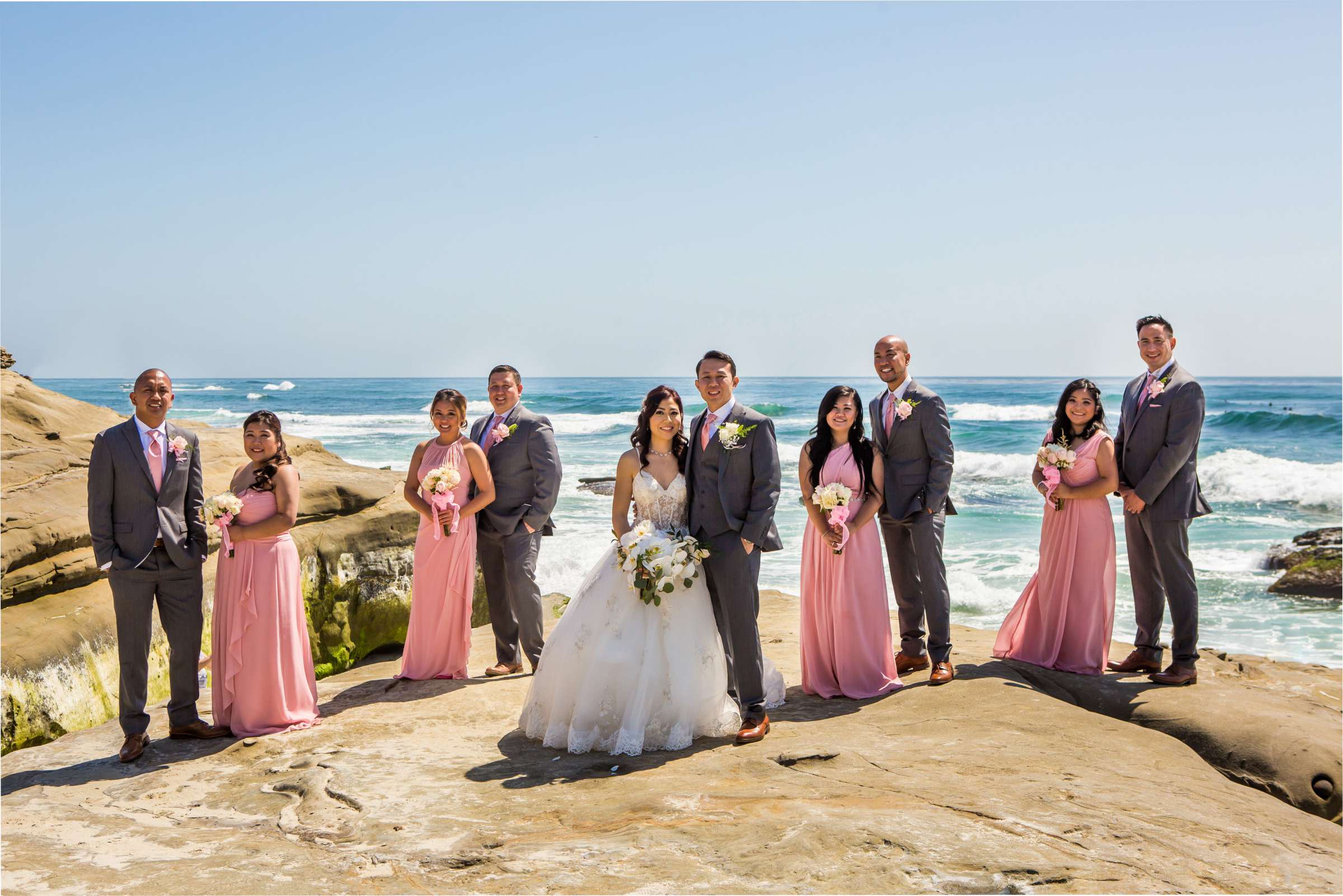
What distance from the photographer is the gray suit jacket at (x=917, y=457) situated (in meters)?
6.68

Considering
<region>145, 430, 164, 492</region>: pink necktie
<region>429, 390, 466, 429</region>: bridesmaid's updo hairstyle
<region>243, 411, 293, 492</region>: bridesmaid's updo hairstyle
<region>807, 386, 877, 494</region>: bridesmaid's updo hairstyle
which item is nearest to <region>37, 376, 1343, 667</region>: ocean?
<region>429, 390, 466, 429</region>: bridesmaid's updo hairstyle

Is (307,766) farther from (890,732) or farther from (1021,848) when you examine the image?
(1021,848)

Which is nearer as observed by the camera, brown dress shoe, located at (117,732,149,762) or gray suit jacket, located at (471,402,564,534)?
brown dress shoe, located at (117,732,149,762)

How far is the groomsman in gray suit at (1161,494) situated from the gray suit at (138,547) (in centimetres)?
616

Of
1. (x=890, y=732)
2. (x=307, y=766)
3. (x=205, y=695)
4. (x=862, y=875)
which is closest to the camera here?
(x=862, y=875)

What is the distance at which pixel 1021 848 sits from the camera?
3857 mm

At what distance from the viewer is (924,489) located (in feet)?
22.2

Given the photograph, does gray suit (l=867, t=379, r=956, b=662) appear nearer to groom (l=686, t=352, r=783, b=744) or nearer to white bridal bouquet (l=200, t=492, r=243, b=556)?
groom (l=686, t=352, r=783, b=744)

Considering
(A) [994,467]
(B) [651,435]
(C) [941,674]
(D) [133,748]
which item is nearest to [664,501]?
(B) [651,435]

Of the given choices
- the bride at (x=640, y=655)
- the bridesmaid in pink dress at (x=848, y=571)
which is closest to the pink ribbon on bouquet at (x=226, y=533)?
the bride at (x=640, y=655)

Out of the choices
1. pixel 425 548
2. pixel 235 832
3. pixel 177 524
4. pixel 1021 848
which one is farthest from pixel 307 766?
pixel 1021 848

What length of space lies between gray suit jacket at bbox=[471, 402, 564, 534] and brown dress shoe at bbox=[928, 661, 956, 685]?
3076mm

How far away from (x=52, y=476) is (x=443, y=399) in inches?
145

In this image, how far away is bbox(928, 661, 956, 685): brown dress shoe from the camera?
21.5 ft
